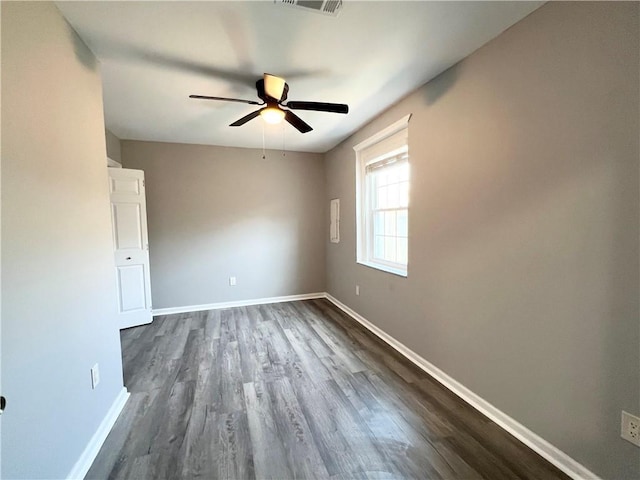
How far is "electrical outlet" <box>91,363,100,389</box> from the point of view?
5.53ft

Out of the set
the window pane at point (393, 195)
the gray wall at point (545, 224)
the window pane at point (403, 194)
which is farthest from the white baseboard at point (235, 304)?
the gray wall at point (545, 224)

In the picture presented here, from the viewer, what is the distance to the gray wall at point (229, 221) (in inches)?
160

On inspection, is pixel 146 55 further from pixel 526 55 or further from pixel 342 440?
pixel 342 440

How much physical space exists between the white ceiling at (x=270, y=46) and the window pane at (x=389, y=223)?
118 centimetres

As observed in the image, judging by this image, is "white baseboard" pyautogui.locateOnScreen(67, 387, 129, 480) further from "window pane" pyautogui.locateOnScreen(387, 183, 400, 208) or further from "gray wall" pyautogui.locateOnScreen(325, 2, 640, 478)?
"window pane" pyautogui.locateOnScreen(387, 183, 400, 208)

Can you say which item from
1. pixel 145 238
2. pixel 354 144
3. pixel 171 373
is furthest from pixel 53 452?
pixel 354 144

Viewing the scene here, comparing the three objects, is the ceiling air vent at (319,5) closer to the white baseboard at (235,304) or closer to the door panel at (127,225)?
the door panel at (127,225)

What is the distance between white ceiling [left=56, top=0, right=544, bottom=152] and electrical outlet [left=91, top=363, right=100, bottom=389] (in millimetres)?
2060

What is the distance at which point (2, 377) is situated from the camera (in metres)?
1.01

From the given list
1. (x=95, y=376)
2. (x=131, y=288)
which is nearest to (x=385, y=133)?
(x=95, y=376)

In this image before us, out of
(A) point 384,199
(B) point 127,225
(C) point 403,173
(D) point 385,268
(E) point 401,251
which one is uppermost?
(C) point 403,173

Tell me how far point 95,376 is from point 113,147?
3081mm

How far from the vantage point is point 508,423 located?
177 cm

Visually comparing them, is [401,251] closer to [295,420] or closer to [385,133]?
[385,133]
